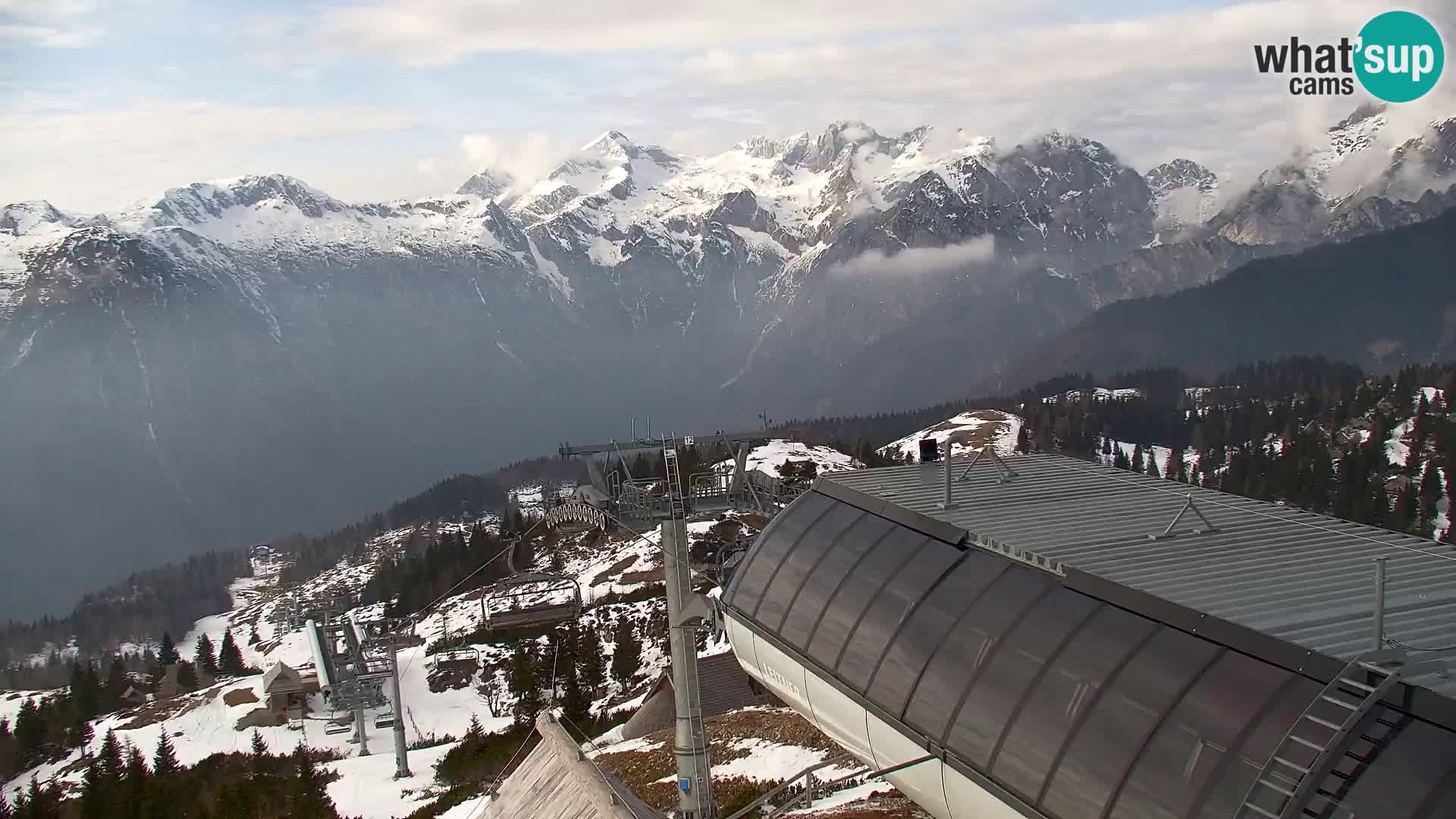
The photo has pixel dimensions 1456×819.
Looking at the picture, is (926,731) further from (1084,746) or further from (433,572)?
(433,572)

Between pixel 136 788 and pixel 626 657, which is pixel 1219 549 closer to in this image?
pixel 136 788

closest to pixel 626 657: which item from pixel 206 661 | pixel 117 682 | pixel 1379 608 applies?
pixel 1379 608

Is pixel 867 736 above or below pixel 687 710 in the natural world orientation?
above

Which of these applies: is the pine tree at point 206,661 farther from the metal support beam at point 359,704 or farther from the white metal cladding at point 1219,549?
the white metal cladding at point 1219,549

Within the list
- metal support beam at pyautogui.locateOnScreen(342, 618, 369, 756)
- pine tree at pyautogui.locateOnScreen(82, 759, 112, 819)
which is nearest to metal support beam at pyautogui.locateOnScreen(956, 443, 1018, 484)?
metal support beam at pyautogui.locateOnScreen(342, 618, 369, 756)

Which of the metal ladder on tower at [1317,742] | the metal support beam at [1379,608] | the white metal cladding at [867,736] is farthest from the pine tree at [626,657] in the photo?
the metal ladder on tower at [1317,742]

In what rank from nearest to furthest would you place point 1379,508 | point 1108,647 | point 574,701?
point 1108,647 → point 574,701 → point 1379,508

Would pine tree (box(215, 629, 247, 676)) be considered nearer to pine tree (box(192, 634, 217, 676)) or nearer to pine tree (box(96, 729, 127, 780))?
pine tree (box(192, 634, 217, 676))
